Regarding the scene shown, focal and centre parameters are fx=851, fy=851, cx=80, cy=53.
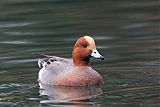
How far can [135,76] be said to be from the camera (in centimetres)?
1397

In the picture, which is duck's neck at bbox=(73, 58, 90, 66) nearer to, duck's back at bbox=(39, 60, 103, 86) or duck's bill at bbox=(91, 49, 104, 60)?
duck's back at bbox=(39, 60, 103, 86)

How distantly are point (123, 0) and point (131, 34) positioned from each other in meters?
4.91

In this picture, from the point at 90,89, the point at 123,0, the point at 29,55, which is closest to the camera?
the point at 90,89

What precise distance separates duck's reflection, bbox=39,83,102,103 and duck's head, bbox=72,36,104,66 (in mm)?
572

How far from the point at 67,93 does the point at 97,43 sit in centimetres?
412

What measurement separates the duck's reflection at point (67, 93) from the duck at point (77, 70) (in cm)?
14

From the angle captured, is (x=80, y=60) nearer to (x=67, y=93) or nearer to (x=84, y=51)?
(x=84, y=51)

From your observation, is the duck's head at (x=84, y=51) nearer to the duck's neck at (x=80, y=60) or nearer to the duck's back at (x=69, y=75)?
the duck's neck at (x=80, y=60)

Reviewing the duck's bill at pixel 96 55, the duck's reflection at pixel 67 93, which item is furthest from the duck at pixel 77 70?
the duck's reflection at pixel 67 93

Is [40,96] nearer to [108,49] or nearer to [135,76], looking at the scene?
[135,76]

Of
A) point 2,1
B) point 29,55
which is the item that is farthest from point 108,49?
point 2,1

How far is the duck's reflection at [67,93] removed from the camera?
12.8 metres

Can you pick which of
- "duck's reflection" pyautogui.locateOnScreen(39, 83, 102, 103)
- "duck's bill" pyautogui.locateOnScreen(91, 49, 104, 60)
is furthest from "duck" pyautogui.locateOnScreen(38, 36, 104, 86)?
"duck's reflection" pyautogui.locateOnScreen(39, 83, 102, 103)

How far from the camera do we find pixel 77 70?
1388 cm
